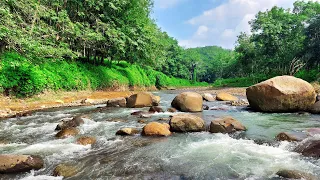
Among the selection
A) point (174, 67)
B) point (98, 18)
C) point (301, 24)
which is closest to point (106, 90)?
point (98, 18)

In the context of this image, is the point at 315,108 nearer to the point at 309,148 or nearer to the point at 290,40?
the point at 309,148

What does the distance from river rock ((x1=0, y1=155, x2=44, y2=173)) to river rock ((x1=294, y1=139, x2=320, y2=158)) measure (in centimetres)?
667

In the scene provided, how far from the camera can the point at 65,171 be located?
218 inches

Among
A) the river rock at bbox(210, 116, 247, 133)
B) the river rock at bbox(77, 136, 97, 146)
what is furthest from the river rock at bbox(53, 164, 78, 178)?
the river rock at bbox(210, 116, 247, 133)

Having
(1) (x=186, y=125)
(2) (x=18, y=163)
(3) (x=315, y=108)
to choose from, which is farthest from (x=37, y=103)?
(3) (x=315, y=108)

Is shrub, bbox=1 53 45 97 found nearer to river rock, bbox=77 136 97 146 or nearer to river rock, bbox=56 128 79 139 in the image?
river rock, bbox=56 128 79 139

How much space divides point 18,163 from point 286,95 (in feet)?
39.9

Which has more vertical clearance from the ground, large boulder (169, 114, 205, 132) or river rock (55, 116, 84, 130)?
large boulder (169, 114, 205, 132)

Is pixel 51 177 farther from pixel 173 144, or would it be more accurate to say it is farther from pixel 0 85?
pixel 0 85

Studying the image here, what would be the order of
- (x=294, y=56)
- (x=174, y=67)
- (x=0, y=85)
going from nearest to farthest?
1. (x=0, y=85)
2. (x=294, y=56)
3. (x=174, y=67)

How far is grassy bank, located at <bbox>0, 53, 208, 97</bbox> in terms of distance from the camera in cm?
1527

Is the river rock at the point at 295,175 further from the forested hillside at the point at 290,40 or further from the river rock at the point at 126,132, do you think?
the forested hillside at the point at 290,40

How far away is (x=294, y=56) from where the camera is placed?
36125 millimetres

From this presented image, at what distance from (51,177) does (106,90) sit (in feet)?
77.3
